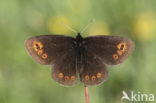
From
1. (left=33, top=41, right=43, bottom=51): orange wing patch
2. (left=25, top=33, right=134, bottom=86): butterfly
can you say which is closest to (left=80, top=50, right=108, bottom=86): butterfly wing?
(left=25, top=33, right=134, bottom=86): butterfly

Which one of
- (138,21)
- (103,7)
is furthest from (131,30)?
(103,7)

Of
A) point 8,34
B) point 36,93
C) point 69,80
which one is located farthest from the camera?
point 8,34

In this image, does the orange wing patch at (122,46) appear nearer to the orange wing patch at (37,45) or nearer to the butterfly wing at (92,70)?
the butterfly wing at (92,70)

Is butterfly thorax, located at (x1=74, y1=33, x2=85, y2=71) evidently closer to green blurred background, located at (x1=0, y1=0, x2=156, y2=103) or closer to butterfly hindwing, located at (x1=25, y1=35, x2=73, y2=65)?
butterfly hindwing, located at (x1=25, y1=35, x2=73, y2=65)

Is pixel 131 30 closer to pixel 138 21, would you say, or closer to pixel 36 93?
pixel 138 21

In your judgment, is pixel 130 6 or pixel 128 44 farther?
pixel 130 6

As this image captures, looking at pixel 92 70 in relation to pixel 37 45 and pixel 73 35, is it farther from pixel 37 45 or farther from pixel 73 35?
pixel 73 35
